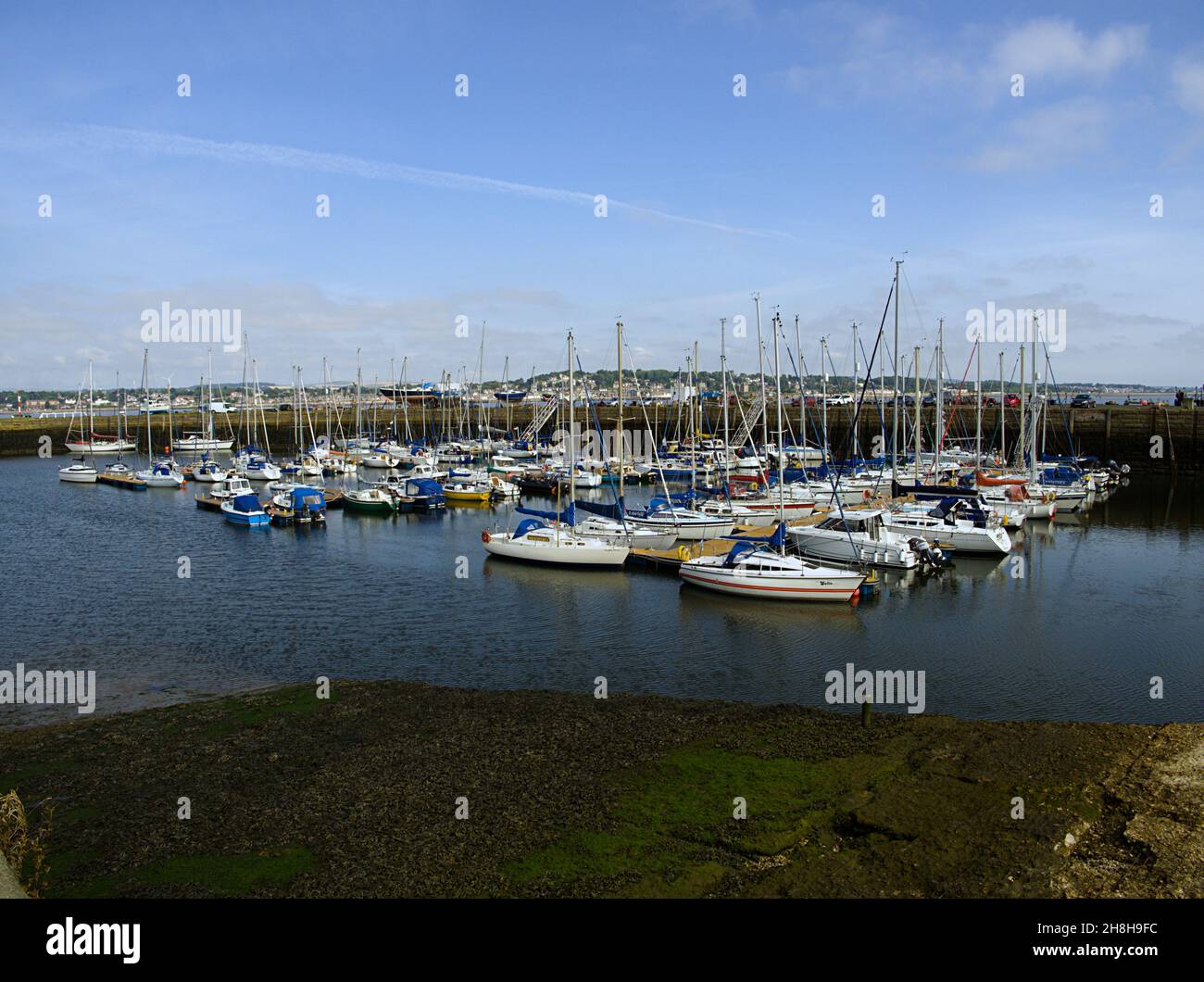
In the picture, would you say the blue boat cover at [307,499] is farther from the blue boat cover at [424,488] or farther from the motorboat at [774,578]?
the motorboat at [774,578]

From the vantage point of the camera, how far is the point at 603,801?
1556cm

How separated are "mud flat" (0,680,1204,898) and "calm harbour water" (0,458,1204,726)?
11.5 ft

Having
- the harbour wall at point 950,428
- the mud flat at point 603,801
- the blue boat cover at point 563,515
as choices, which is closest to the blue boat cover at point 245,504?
the blue boat cover at point 563,515

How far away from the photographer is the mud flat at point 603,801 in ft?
42.3

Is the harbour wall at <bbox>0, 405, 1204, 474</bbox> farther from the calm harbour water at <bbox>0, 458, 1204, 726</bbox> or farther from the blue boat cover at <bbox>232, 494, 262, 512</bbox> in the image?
the blue boat cover at <bbox>232, 494, 262, 512</bbox>

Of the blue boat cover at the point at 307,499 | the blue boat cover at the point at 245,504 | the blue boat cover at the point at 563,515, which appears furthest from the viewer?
the blue boat cover at the point at 307,499

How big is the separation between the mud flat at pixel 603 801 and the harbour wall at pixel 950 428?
47481 mm

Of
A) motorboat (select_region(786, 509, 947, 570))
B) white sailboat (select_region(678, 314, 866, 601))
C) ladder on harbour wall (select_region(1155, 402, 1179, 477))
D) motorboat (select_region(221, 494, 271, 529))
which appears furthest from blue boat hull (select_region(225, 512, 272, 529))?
ladder on harbour wall (select_region(1155, 402, 1179, 477))

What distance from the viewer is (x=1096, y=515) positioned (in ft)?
179

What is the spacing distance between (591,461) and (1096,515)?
132 ft

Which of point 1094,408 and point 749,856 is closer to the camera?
point 749,856

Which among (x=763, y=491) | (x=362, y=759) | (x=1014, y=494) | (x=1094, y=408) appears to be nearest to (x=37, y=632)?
(x=362, y=759)

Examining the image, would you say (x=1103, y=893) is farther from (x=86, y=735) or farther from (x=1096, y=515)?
(x=1096, y=515)

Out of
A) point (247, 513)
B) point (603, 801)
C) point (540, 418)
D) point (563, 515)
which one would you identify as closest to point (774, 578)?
point (563, 515)
